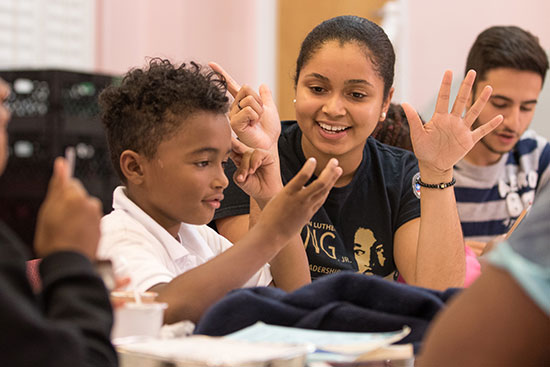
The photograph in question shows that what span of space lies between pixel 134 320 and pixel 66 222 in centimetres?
16

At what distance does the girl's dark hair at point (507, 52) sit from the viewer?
7.06 feet

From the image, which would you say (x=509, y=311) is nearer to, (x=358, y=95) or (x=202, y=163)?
(x=202, y=163)

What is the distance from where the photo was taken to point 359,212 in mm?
1609

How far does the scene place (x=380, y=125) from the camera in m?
2.04

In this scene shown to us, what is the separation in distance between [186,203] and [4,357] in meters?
0.68

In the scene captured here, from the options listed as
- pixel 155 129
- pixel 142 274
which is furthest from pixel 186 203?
pixel 142 274

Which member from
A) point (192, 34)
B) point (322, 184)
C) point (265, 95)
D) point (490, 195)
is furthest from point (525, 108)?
point (192, 34)

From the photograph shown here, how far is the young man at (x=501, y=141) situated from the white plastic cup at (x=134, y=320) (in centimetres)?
156

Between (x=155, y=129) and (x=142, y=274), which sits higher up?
(x=155, y=129)

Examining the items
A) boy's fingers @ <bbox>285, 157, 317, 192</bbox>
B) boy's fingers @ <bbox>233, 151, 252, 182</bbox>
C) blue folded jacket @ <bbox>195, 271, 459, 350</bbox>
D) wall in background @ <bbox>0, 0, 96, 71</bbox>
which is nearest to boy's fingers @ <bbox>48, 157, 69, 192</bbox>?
blue folded jacket @ <bbox>195, 271, 459, 350</bbox>

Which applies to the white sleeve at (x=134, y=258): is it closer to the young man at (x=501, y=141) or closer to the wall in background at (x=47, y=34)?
the young man at (x=501, y=141)

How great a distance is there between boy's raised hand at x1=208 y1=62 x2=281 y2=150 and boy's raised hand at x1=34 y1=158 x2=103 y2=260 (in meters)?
0.78

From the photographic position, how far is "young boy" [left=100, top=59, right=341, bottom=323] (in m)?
0.99

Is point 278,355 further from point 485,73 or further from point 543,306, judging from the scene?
point 485,73
